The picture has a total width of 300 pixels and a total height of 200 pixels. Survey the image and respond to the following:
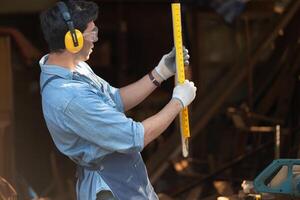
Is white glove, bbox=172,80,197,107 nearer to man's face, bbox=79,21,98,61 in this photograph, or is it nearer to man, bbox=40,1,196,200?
man, bbox=40,1,196,200

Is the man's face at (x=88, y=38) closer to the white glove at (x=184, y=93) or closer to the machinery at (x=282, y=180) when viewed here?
the white glove at (x=184, y=93)

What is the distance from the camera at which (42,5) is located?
5.85 metres

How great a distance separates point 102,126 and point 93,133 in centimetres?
4

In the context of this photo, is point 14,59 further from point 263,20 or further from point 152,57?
point 263,20

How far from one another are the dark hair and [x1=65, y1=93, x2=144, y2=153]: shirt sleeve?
24 cm

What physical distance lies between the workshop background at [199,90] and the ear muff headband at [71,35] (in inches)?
40.6

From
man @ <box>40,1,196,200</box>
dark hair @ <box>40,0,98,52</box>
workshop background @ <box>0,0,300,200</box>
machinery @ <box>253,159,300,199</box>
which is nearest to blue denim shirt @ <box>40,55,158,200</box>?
man @ <box>40,1,196,200</box>

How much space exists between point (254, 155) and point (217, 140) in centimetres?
197

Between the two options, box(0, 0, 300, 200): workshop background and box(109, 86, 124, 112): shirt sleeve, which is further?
box(0, 0, 300, 200): workshop background

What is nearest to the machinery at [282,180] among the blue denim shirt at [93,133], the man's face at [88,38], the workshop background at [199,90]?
the blue denim shirt at [93,133]

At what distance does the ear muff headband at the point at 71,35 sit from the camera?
221cm

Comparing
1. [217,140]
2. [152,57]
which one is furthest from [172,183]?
[152,57]

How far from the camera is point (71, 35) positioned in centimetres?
221

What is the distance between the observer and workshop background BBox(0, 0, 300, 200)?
4293mm
